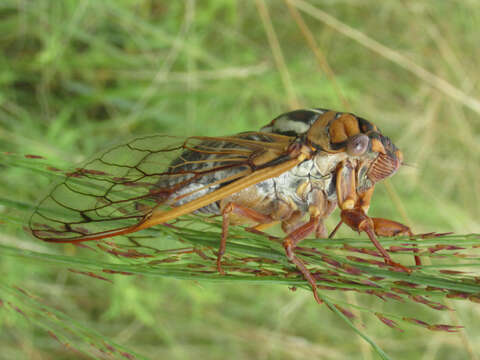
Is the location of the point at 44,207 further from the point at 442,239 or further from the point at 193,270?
the point at 442,239

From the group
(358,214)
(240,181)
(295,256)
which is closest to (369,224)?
(358,214)

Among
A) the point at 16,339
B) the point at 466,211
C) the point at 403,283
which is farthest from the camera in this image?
the point at 466,211

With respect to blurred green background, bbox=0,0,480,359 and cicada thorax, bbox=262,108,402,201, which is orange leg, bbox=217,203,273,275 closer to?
cicada thorax, bbox=262,108,402,201

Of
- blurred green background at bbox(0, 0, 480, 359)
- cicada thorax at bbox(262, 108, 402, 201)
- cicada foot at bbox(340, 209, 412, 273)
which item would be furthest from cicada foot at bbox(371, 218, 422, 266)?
blurred green background at bbox(0, 0, 480, 359)

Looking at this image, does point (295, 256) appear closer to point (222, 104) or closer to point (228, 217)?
point (228, 217)

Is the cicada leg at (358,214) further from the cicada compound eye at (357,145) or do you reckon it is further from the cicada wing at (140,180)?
the cicada wing at (140,180)

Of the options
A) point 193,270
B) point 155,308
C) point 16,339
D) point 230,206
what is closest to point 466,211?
point 155,308
